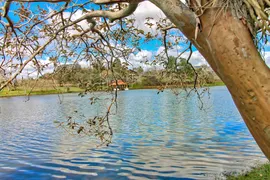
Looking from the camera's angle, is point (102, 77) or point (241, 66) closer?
point (241, 66)

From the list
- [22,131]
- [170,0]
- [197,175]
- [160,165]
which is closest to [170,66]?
[170,0]

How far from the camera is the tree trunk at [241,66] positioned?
6.04ft

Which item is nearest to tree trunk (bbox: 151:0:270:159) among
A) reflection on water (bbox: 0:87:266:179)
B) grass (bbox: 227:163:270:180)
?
reflection on water (bbox: 0:87:266:179)

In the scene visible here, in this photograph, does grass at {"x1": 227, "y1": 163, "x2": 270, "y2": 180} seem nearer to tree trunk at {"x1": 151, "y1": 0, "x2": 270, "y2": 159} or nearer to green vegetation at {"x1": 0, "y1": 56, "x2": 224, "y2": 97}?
green vegetation at {"x1": 0, "y1": 56, "x2": 224, "y2": 97}

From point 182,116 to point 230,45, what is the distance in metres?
16.7

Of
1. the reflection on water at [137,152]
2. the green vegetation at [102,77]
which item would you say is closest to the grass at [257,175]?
the reflection on water at [137,152]

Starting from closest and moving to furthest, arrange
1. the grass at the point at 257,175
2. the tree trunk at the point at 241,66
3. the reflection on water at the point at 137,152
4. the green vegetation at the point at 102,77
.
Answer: the tree trunk at the point at 241,66 < the green vegetation at the point at 102,77 < the grass at the point at 257,175 < the reflection on water at the point at 137,152

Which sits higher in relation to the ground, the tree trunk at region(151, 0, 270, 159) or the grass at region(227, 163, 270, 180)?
the tree trunk at region(151, 0, 270, 159)

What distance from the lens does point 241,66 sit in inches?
73.6

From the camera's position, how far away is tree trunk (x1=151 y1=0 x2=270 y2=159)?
184cm

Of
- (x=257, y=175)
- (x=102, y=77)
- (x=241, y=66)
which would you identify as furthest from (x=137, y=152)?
(x=241, y=66)

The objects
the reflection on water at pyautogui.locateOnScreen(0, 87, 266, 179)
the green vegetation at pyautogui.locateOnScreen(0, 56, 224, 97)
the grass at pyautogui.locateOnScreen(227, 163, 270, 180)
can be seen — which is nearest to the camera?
the green vegetation at pyautogui.locateOnScreen(0, 56, 224, 97)

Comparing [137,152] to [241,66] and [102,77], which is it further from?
[241,66]

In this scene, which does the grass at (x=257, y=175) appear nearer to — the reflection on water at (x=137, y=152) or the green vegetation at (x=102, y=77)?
the reflection on water at (x=137, y=152)
